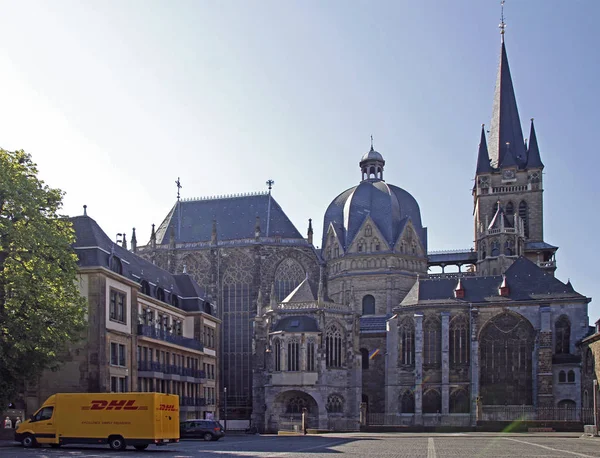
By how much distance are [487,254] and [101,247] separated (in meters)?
48.0

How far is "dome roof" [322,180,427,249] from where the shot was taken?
8856 cm

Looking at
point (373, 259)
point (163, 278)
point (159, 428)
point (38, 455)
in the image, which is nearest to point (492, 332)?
point (373, 259)

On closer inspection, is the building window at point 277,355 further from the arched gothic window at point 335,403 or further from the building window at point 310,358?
the arched gothic window at point 335,403

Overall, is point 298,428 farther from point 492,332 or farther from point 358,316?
point 492,332

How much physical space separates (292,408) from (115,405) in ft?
124

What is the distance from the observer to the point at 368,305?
86250 mm

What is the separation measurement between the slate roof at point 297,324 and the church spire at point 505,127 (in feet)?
110

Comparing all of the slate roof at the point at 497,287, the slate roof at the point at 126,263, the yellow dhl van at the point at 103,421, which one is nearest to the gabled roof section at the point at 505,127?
the slate roof at the point at 497,287

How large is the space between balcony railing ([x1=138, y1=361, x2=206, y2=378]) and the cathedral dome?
27093 mm

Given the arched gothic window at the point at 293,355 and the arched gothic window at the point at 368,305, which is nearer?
the arched gothic window at the point at 293,355

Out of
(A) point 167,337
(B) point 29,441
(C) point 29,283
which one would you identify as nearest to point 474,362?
(A) point 167,337

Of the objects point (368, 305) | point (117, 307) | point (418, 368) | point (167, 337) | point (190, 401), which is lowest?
point (190, 401)

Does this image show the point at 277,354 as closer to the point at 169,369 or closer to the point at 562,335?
the point at 169,369

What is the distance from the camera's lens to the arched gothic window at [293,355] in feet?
237
